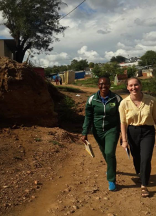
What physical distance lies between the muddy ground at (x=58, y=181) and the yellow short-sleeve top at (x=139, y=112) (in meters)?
1.09

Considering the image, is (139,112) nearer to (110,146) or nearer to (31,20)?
(110,146)

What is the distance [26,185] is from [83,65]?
89.7 meters

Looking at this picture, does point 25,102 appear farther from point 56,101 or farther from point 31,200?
point 56,101

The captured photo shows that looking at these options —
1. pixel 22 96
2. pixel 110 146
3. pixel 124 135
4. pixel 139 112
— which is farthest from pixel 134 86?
pixel 22 96

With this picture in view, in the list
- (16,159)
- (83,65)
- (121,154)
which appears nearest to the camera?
(16,159)

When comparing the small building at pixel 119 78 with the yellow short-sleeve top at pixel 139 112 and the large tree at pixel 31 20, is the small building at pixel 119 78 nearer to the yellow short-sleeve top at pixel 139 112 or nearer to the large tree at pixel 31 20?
the large tree at pixel 31 20

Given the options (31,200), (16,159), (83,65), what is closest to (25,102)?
(16,159)

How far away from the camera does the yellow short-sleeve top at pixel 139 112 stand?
391 cm

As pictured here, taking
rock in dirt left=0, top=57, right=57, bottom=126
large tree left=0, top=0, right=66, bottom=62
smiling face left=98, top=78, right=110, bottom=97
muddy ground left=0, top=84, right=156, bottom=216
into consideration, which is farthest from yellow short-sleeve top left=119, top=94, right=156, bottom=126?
large tree left=0, top=0, right=66, bottom=62

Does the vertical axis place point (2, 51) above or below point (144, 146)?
above

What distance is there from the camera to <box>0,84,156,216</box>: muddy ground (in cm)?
364

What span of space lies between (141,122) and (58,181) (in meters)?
1.82

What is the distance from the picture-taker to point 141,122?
3.95 meters

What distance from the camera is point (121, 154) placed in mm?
6574
